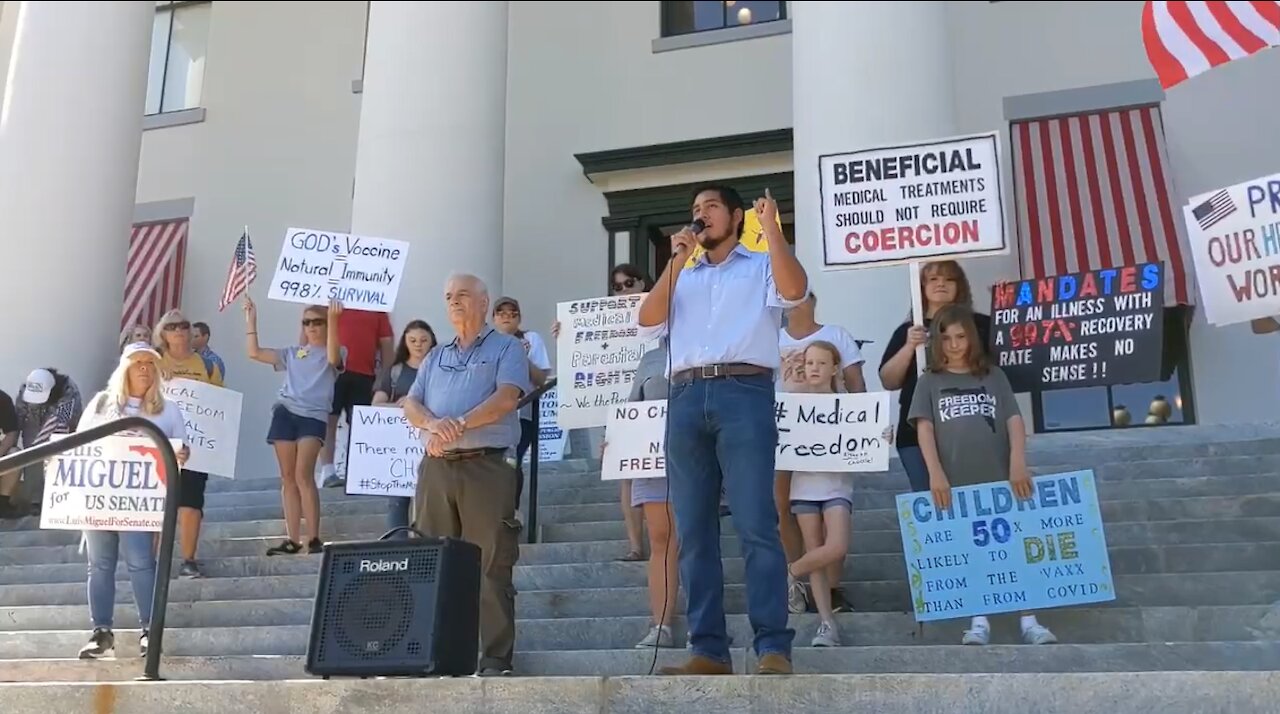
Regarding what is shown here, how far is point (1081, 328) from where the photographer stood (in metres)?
8.56

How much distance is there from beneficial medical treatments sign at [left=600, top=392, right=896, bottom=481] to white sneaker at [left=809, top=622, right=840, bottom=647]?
791 mm

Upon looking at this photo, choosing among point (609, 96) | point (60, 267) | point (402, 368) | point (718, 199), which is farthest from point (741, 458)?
point (609, 96)

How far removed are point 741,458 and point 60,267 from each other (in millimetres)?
8659

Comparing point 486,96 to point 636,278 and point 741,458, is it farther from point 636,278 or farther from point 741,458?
point 741,458

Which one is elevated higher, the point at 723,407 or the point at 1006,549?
the point at 723,407

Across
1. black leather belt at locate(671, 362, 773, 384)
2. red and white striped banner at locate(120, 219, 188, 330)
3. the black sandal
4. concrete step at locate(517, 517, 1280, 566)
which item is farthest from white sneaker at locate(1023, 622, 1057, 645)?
red and white striped banner at locate(120, 219, 188, 330)

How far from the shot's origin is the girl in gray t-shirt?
19.5 feet

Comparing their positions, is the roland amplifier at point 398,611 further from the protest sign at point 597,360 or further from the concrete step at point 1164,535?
the protest sign at point 597,360

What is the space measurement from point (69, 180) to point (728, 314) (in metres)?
8.70

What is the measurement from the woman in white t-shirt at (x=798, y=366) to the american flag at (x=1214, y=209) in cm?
214

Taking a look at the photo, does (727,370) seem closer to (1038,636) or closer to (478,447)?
(478,447)

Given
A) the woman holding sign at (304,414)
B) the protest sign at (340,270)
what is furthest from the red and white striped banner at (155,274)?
the woman holding sign at (304,414)

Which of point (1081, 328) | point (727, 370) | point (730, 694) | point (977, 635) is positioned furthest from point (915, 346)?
point (730, 694)

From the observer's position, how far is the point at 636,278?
8352 mm
